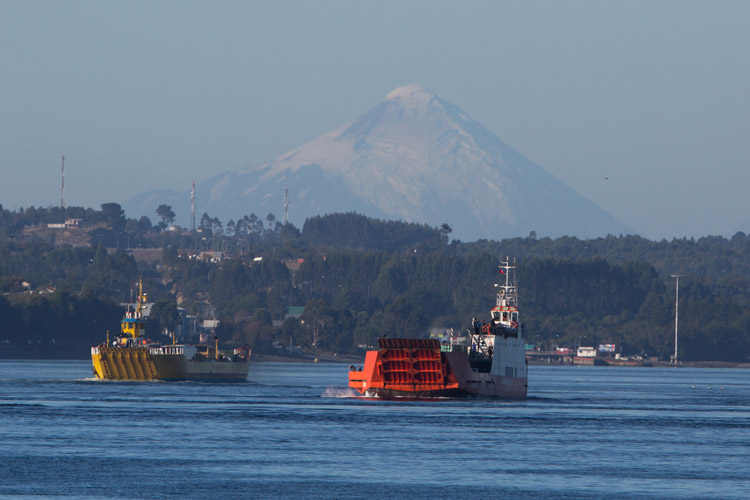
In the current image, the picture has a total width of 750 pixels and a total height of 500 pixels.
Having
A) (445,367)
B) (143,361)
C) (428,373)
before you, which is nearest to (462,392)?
(445,367)

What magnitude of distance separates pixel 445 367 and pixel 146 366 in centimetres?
4898

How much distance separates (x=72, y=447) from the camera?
9281cm

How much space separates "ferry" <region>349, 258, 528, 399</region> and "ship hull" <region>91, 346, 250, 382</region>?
118ft

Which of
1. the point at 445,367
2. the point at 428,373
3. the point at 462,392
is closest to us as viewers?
the point at 445,367

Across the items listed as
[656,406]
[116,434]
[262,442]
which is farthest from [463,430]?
[656,406]

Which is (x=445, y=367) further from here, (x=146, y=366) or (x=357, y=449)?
(x=146, y=366)

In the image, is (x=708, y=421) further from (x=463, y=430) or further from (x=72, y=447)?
(x=72, y=447)

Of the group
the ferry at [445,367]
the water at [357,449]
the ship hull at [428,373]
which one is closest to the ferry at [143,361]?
the water at [357,449]

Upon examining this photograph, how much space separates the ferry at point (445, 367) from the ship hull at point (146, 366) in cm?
3606

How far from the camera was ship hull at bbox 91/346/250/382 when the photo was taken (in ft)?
574

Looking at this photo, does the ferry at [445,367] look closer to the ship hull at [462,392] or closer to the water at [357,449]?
the ship hull at [462,392]

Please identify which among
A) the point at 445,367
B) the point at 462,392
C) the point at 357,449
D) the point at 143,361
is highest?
the point at 445,367

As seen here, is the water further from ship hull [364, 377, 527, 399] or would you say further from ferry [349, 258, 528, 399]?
ferry [349, 258, 528, 399]

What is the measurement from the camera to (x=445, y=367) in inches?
5531
